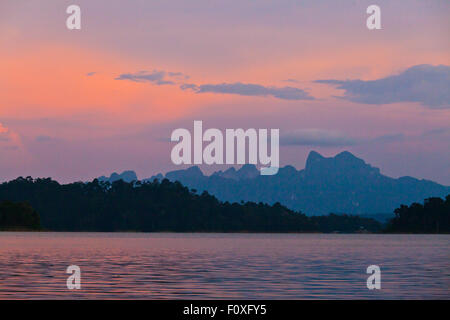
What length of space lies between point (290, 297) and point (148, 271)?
2151 centimetres

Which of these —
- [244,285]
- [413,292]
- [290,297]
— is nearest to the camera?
[290,297]

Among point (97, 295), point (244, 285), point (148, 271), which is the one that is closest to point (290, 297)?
point (244, 285)

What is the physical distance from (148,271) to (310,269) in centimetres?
1360

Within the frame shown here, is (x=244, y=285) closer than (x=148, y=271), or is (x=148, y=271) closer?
(x=244, y=285)
